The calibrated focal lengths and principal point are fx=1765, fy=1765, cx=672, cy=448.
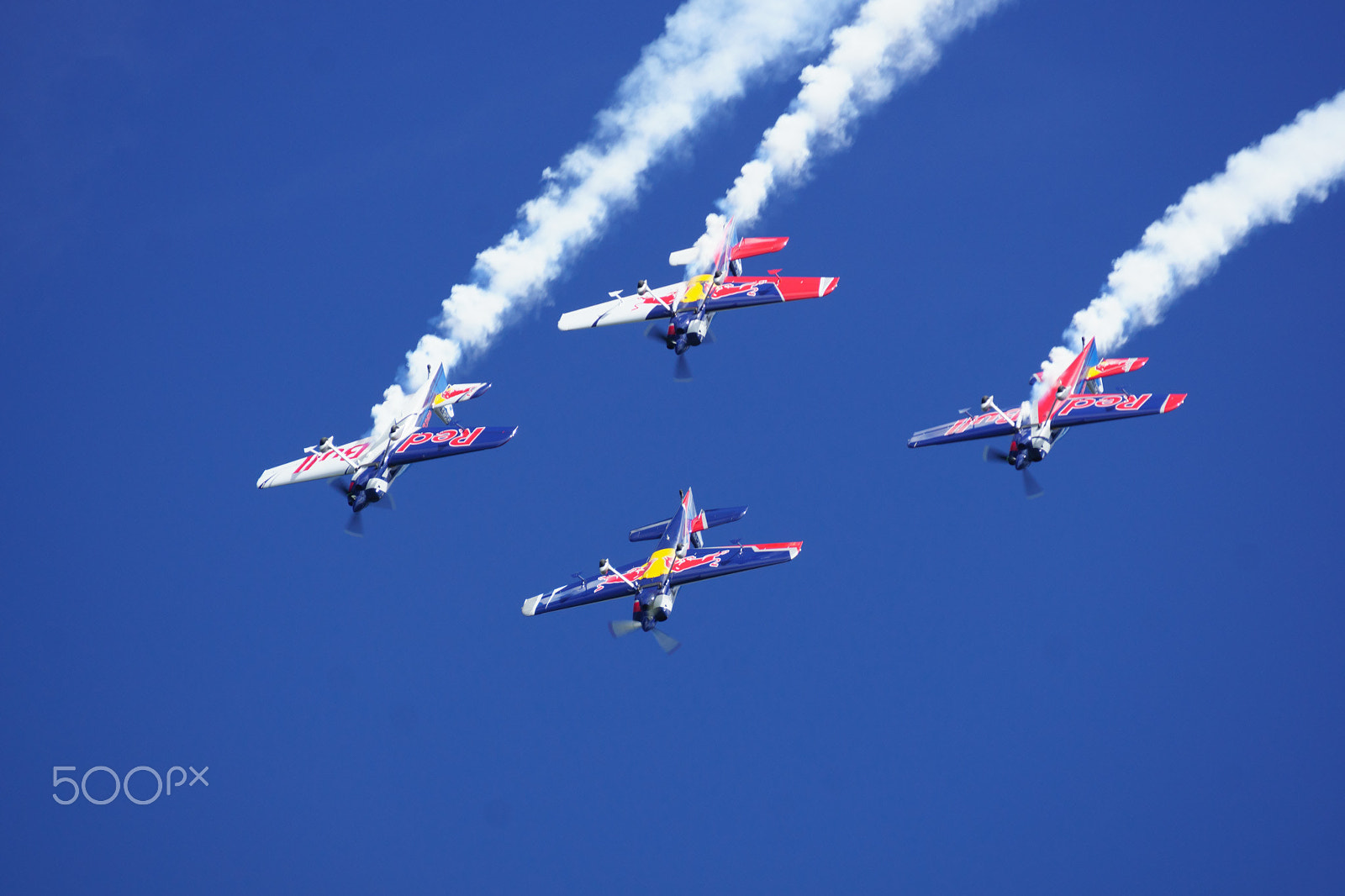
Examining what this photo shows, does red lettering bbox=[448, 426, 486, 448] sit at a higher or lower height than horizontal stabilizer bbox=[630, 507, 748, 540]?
higher

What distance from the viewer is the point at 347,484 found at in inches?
3679

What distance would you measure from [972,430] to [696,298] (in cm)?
1692

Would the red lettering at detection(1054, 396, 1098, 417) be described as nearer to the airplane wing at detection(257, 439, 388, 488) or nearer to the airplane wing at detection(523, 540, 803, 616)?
the airplane wing at detection(523, 540, 803, 616)

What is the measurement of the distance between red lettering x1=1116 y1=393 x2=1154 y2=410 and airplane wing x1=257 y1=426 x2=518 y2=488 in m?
32.3

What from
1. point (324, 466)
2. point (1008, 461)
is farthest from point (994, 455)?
point (324, 466)

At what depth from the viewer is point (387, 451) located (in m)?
93.8

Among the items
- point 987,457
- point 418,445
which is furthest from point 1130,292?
point 418,445

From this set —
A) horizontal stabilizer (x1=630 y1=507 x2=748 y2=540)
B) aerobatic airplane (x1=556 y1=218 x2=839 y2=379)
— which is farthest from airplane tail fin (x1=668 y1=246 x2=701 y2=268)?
horizontal stabilizer (x1=630 y1=507 x2=748 y2=540)

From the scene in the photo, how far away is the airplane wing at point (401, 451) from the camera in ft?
309

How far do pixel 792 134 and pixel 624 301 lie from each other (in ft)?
47.6

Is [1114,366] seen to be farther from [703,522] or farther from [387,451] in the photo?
[387,451]

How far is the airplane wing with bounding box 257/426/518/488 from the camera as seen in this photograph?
9412 centimetres

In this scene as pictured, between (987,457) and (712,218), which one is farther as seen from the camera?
(712,218)

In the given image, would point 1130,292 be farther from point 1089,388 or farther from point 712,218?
point 712,218
